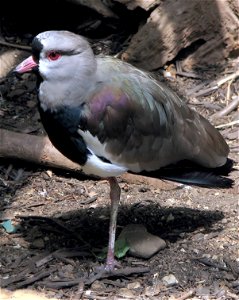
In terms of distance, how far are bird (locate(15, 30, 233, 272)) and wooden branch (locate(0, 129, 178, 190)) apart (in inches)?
29.7

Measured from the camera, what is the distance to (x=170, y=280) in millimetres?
4480

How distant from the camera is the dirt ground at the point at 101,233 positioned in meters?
4.46

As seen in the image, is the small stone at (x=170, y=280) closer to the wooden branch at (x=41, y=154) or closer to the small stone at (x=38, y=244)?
the small stone at (x=38, y=244)

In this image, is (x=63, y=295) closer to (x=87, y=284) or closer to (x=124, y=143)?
(x=87, y=284)

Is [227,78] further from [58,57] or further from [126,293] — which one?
[126,293]

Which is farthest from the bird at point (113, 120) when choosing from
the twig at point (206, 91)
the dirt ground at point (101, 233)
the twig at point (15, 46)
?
the twig at point (15, 46)

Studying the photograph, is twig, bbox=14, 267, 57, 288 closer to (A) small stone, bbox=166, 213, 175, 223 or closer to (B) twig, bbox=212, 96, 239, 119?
(A) small stone, bbox=166, 213, 175, 223

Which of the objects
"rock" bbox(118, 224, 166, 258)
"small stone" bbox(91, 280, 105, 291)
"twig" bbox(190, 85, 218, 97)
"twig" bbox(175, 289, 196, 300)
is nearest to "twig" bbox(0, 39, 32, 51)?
"twig" bbox(190, 85, 218, 97)

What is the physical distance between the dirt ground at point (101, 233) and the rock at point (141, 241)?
0.05 meters

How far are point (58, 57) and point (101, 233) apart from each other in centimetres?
131

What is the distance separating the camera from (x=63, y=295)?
4.39 metres

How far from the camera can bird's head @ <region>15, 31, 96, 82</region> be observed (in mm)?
4293

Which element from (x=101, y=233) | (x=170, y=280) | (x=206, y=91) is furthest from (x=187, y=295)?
(x=206, y=91)

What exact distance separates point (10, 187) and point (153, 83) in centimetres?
151
